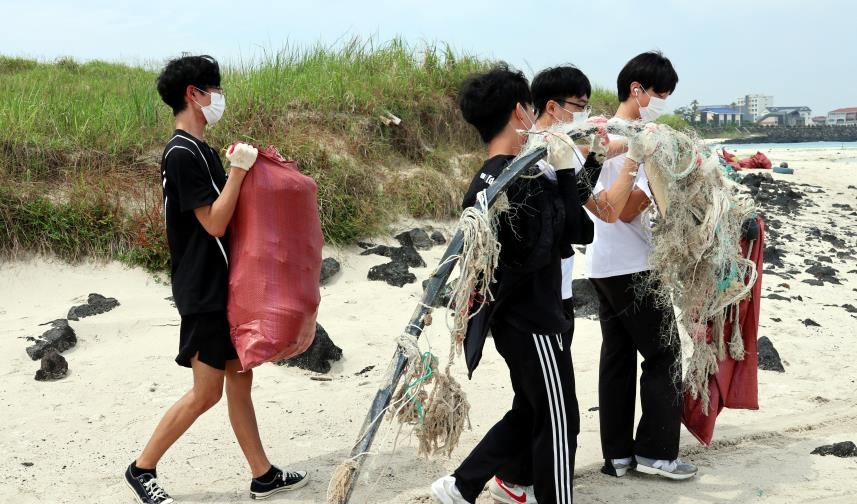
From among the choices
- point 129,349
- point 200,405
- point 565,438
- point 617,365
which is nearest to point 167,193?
point 200,405

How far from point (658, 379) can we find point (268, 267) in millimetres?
1772

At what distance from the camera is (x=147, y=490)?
340 centimetres

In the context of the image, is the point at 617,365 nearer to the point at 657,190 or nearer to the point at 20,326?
the point at 657,190

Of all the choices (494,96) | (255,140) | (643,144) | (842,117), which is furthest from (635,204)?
(842,117)

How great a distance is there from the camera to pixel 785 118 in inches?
2346

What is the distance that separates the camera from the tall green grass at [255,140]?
648cm

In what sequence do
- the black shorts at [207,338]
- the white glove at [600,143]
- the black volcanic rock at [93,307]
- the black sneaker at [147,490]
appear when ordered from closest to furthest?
1. the white glove at [600,143]
2. the black shorts at [207,338]
3. the black sneaker at [147,490]
4. the black volcanic rock at [93,307]

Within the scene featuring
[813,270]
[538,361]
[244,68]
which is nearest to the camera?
[538,361]

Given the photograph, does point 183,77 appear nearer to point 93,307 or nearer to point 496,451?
point 496,451

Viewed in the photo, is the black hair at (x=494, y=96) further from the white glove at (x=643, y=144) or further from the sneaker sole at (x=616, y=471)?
the sneaker sole at (x=616, y=471)

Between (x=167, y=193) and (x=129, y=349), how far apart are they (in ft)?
8.07

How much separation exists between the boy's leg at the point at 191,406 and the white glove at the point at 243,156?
80cm

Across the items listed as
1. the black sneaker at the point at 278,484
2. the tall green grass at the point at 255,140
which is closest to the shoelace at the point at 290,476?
the black sneaker at the point at 278,484

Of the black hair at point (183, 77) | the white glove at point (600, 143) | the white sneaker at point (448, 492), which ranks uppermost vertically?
the black hair at point (183, 77)
